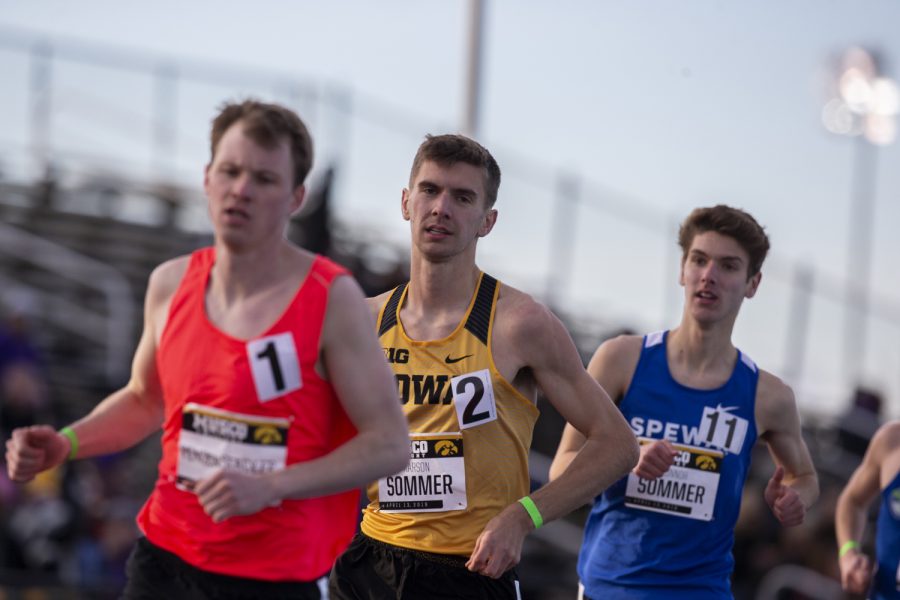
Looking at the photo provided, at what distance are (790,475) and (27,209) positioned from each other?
9764mm

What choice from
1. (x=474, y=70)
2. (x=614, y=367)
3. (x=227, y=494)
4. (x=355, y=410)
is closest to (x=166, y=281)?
(x=355, y=410)

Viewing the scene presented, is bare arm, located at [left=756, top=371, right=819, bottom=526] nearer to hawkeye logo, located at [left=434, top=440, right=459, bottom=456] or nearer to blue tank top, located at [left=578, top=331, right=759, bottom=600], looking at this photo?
blue tank top, located at [left=578, top=331, right=759, bottom=600]

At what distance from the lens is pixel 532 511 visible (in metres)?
4.20

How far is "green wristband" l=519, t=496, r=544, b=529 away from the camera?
419cm

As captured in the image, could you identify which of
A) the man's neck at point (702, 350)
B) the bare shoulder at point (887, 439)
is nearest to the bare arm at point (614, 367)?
the man's neck at point (702, 350)

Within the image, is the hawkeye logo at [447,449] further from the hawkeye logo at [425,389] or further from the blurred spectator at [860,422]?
the blurred spectator at [860,422]

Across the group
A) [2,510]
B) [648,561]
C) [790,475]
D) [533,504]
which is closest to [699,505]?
[648,561]

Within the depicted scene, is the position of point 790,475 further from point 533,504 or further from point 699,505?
point 533,504

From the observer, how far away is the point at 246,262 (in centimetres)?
357

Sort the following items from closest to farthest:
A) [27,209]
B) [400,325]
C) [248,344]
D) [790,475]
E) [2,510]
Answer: [248,344]
[400,325]
[790,475]
[2,510]
[27,209]

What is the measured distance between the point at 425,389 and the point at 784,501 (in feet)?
5.18

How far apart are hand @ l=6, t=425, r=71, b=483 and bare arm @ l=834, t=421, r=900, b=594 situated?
355 centimetres

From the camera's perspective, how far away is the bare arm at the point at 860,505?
565cm

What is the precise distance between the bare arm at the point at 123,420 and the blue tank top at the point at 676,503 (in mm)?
1975
